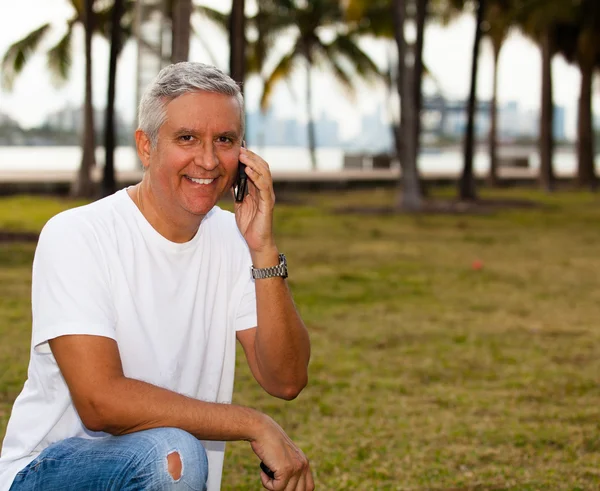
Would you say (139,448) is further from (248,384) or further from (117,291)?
(248,384)

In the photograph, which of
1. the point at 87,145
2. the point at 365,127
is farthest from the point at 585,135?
the point at 365,127

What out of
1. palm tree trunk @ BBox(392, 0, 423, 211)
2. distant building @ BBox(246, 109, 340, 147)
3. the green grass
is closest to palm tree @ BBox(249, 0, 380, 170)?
palm tree trunk @ BBox(392, 0, 423, 211)

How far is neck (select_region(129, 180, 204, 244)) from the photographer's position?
3.20m

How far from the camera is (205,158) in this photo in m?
3.19

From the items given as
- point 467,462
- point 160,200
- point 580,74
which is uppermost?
point 580,74

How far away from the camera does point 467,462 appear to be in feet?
18.4

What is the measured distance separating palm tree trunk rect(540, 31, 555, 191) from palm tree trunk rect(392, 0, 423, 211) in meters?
9.71

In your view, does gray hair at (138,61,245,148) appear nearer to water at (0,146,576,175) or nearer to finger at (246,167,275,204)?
finger at (246,167,275,204)

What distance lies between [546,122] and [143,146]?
3196 cm

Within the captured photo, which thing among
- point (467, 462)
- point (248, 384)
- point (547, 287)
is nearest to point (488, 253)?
point (547, 287)

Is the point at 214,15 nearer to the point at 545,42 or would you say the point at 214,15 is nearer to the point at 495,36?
the point at 495,36

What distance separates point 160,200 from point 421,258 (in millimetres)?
12129

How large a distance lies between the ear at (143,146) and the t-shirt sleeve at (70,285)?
0.33 m

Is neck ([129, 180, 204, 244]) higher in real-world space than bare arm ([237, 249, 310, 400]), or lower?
higher
